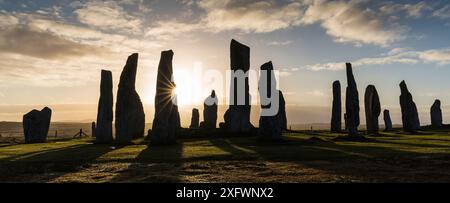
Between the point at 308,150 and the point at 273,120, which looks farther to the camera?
the point at 273,120

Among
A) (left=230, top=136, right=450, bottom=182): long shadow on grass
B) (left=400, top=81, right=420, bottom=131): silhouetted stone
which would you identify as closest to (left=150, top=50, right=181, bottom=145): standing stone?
(left=230, top=136, right=450, bottom=182): long shadow on grass

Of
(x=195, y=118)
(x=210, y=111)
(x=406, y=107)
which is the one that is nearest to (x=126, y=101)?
(x=210, y=111)

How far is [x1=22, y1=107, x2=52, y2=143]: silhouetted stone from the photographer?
4409 cm

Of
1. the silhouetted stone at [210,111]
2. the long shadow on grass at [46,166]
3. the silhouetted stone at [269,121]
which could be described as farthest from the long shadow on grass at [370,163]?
the silhouetted stone at [210,111]

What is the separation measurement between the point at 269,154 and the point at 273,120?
8991 millimetres

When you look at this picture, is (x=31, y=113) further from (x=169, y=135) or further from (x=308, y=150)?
(x=308, y=150)

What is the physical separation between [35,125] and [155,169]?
30.3m

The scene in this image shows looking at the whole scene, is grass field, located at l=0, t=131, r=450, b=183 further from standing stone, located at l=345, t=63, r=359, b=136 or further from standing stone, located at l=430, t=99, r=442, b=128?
standing stone, located at l=430, t=99, r=442, b=128

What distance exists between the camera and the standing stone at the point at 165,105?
3105cm
